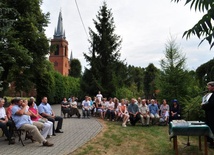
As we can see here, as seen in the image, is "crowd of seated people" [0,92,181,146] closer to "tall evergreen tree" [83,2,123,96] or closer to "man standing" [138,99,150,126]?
"man standing" [138,99,150,126]

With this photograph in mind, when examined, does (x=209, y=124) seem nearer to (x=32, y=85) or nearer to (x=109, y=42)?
(x=109, y=42)

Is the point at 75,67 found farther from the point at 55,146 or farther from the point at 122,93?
the point at 55,146

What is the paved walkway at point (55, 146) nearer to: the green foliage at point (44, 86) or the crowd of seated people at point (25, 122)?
the crowd of seated people at point (25, 122)

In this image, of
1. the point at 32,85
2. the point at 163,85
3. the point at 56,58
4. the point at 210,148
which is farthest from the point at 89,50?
the point at 56,58

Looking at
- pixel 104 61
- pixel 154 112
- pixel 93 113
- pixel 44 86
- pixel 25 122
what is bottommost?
pixel 93 113

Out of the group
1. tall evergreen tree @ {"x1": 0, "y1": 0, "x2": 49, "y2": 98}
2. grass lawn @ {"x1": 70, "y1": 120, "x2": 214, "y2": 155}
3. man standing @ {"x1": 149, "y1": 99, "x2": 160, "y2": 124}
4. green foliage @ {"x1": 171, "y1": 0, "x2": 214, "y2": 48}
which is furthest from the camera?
tall evergreen tree @ {"x1": 0, "y1": 0, "x2": 49, "y2": 98}

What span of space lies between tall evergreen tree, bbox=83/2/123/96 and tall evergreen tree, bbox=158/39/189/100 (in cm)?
720

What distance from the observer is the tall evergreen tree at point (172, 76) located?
19.0 metres

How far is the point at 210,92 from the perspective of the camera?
7.40 meters

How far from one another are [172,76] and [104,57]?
943 centimetres

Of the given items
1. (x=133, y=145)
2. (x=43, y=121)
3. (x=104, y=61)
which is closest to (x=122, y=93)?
(x=104, y=61)

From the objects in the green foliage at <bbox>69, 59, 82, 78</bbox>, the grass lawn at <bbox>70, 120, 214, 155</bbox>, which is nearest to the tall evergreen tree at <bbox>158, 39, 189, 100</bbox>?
the grass lawn at <bbox>70, 120, 214, 155</bbox>

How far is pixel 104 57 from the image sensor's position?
2694 cm

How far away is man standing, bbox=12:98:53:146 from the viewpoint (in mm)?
8375
